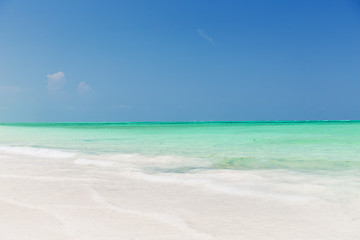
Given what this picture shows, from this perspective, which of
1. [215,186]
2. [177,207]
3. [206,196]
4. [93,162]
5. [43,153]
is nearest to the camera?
[177,207]

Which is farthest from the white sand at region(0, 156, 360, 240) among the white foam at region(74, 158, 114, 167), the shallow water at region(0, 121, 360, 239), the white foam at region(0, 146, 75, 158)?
the white foam at region(0, 146, 75, 158)

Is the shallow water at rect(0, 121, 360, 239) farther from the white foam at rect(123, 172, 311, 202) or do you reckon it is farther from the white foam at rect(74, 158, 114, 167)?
the white foam at rect(74, 158, 114, 167)

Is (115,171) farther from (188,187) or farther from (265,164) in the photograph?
(265,164)

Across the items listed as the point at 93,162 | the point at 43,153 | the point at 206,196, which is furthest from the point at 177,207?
the point at 43,153

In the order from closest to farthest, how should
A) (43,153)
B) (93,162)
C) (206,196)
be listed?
(206,196), (93,162), (43,153)

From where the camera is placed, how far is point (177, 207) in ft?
11.8

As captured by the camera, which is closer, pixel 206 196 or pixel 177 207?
pixel 177 207

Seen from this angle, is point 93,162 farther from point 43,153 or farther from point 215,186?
point 215,186

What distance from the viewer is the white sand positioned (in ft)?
9.11

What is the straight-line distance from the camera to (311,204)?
367 cm

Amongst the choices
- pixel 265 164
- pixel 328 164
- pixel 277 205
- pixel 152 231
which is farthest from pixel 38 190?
pixel 328 164

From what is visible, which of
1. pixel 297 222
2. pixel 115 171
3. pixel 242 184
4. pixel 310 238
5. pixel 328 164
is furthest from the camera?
pixel 328 164

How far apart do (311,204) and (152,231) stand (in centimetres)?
202

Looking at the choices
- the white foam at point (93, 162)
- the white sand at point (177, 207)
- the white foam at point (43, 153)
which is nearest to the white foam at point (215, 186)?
the white sand at point (177, 207)
